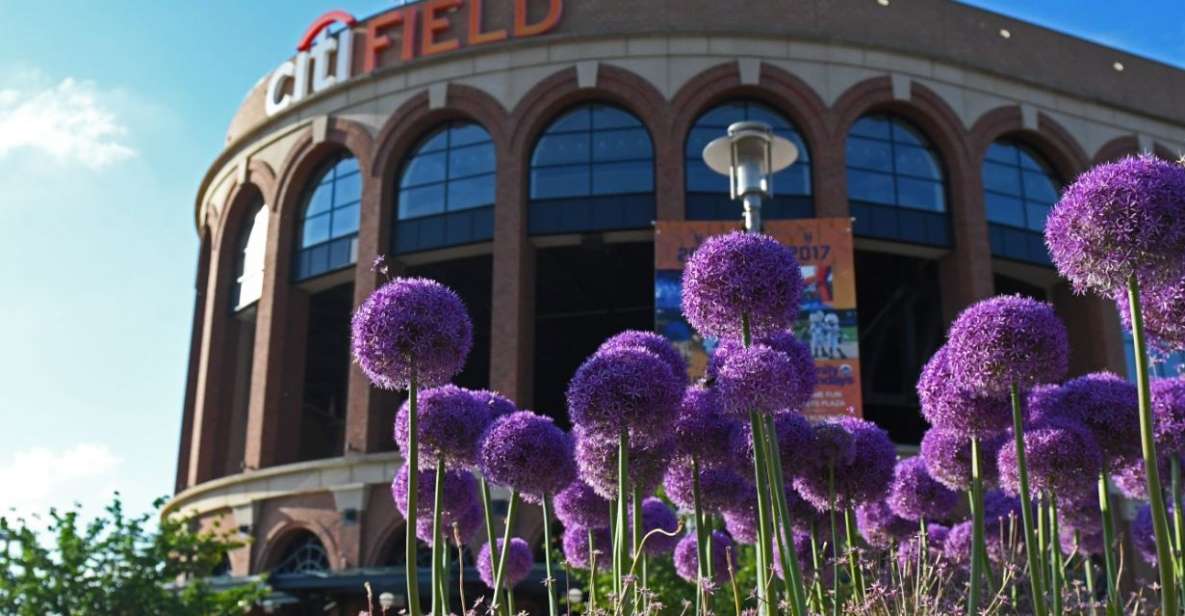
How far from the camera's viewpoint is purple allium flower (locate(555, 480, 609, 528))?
712 cm

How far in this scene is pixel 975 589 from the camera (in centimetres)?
450

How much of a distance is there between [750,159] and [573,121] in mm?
16260

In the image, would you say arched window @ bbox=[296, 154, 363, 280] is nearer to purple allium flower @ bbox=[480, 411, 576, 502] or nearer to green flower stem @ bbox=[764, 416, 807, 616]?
purple allium flower @ bbox=[480, 411, 576, 502]

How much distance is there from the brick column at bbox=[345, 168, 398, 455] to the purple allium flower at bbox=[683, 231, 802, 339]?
2410cm

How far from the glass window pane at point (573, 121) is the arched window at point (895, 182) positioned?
6.68 meters

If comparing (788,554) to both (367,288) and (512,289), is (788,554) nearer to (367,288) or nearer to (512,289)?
(512,289)

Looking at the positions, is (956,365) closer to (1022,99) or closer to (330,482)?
(330,482)

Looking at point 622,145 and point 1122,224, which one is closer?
point 1122,224

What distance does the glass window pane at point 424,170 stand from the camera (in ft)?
102

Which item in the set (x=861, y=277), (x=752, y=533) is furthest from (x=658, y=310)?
(x=752, y=533)

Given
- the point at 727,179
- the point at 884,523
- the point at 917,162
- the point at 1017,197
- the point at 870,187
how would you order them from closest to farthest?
the point at 884,523
the point at 727,179
the point at 870,187
the point at 917,162
the point at 1017,197

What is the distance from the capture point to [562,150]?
99.0 feet

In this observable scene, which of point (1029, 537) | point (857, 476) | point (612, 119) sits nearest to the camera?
point (1029, 537)

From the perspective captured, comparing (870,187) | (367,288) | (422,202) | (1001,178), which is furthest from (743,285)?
(1001,178)
